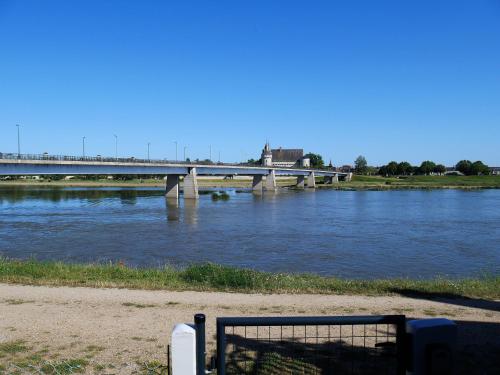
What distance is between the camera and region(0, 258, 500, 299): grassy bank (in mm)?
12508

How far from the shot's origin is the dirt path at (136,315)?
7539 mm

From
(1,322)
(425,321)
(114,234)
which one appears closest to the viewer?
(425,321)

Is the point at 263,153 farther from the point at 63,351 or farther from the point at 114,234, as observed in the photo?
the point at 63,351

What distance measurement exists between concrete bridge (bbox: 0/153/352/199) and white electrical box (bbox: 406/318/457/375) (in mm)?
42811

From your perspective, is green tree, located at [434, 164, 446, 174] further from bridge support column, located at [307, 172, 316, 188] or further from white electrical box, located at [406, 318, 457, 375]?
white electrical box, located at [406, 318, 457, 375]

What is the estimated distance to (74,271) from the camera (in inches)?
609

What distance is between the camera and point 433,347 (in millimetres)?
4148

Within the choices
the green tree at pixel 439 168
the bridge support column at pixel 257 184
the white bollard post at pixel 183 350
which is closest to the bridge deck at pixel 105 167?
the bridge support column at pixel 257 184

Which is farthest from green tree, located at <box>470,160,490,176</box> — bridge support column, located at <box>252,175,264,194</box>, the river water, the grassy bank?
the grassy bank

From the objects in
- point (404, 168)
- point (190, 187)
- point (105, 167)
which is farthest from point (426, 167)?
point (105, 167)

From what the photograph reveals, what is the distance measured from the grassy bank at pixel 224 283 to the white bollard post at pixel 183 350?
313 inches

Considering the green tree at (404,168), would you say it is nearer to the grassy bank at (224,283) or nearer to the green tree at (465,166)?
the green tree at (465,166)

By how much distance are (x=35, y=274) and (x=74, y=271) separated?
120 centimetres

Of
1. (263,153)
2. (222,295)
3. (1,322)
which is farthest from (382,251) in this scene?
(263,153)
